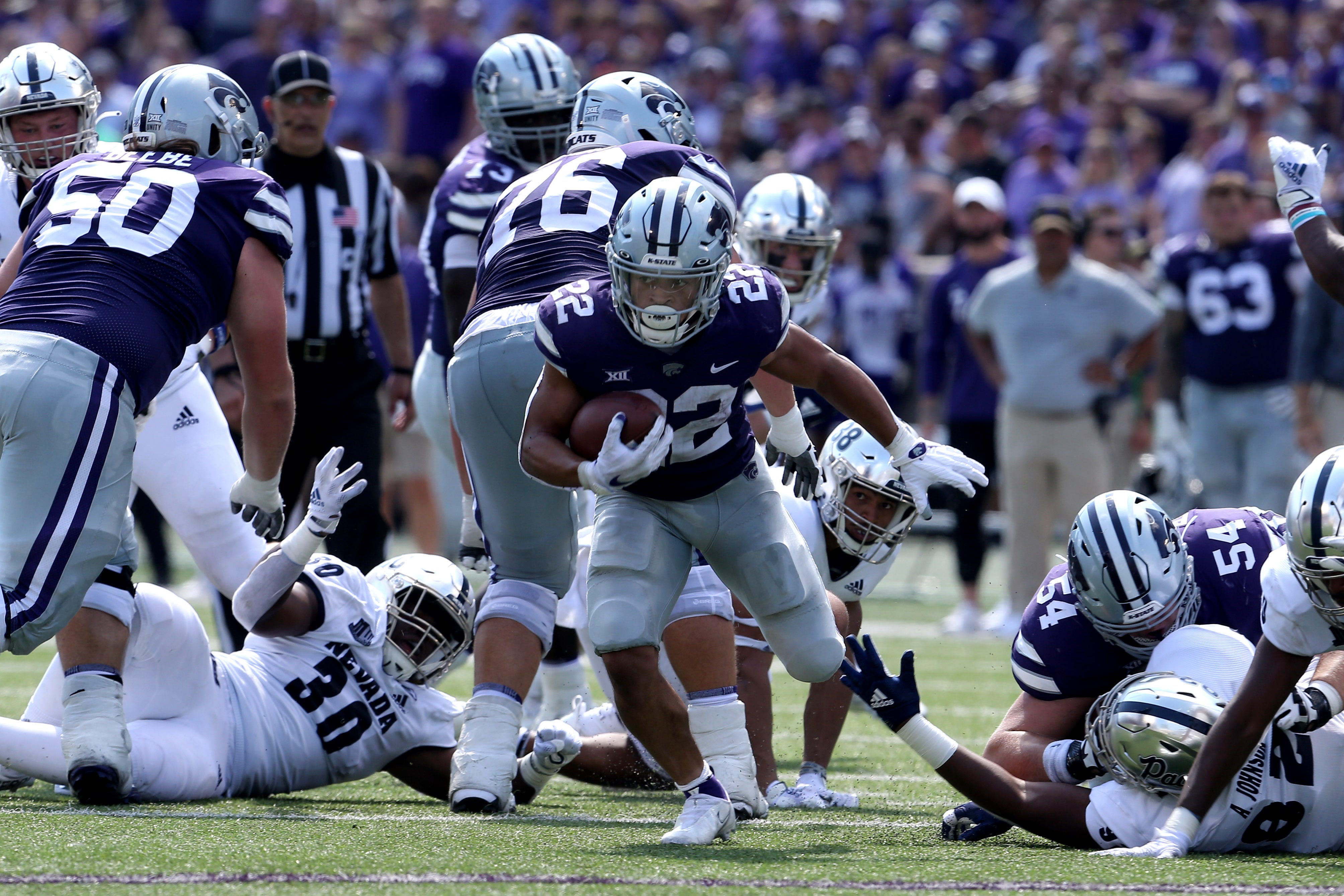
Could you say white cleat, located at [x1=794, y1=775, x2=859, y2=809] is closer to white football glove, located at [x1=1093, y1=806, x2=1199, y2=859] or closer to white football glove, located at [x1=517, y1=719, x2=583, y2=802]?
white football glove, located at [x1=517, y1=719, x2=583, y2=802]

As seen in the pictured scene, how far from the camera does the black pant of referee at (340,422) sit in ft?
18.9

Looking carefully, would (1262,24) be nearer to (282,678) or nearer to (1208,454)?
(1208,454)

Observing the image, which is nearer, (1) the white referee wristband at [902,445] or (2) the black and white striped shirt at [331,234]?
(1) the white referee wristband at [902,445]

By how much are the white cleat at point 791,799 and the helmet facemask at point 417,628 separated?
2.87 ft

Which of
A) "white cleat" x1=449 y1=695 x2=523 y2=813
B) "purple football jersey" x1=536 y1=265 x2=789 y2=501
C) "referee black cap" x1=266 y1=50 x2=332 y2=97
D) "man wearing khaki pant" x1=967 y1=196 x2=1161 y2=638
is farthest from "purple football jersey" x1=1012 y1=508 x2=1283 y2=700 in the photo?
"man wearing khaki pant" x1=967 y1=196 x2=1161 y2=638

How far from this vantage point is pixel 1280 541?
4.06 metres

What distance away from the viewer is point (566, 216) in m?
4.11

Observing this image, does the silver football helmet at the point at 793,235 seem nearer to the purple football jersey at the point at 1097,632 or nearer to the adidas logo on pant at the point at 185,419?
the purple football jersey at the point at 1097,632

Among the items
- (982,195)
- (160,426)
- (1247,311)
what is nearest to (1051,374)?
(1247,311)

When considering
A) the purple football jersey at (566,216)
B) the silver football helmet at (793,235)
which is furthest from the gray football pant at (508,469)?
the silver football helmet at (793,235)

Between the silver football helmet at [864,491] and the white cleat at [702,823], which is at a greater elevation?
the silver football helmet at [864,491]

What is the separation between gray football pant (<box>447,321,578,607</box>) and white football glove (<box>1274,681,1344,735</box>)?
1.59 meters

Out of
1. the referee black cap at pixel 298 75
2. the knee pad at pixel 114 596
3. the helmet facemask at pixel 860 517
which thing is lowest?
the knee pad at pixel 114 596

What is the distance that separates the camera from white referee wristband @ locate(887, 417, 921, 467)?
4.12 metres
